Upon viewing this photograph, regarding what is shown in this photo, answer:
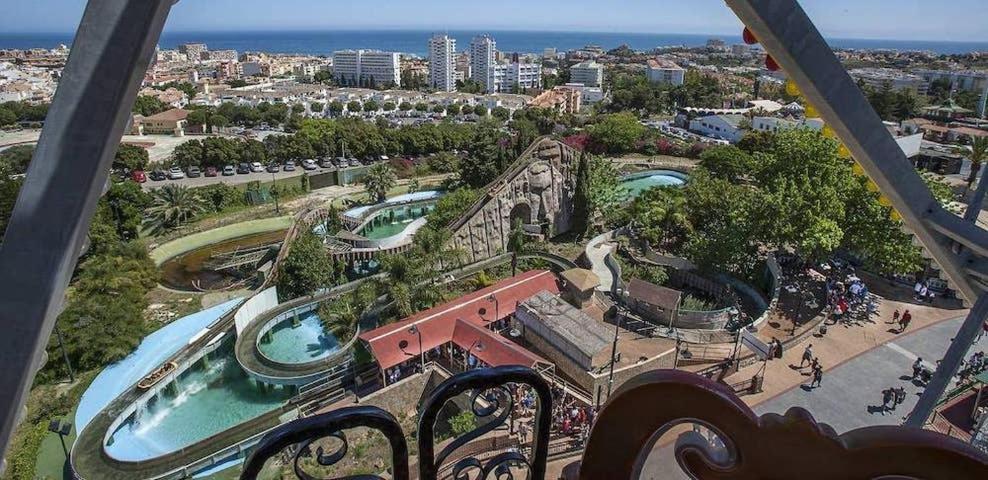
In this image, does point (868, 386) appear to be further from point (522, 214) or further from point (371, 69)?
point (371, 69)

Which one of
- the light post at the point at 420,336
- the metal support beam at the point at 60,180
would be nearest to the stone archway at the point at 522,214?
the light post at the point at 420,336

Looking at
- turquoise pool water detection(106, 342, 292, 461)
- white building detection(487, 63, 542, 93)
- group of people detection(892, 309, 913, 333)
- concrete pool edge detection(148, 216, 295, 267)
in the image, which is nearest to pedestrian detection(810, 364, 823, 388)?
group of people detection(892, 309, 913, 333)

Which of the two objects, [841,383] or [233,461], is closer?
[233,461]

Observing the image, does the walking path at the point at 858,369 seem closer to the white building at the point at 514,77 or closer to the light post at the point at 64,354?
the light post at the point at 64,354

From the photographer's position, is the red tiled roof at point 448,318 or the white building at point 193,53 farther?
the white building at point 193,53

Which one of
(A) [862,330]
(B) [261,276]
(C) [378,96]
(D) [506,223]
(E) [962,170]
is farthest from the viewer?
(C) [378,96]

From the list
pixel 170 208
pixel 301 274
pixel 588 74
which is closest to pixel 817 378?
pixel 301 274

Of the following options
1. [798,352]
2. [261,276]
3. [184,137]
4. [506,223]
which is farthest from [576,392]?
[184,137]

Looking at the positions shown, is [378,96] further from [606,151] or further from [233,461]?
[233,461]
